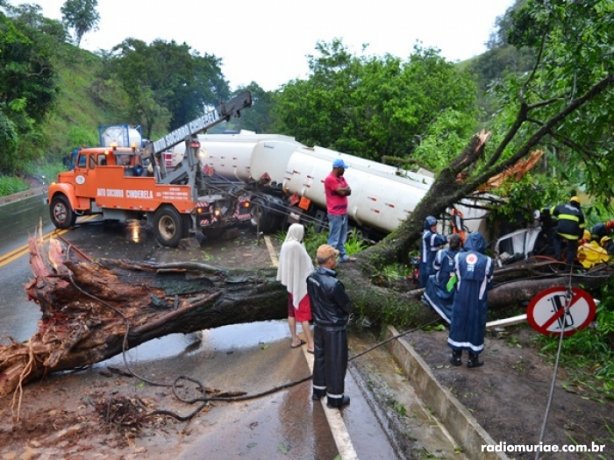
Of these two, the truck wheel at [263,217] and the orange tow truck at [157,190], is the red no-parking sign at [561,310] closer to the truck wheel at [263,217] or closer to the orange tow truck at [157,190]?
the orange tow truck at [157,190]

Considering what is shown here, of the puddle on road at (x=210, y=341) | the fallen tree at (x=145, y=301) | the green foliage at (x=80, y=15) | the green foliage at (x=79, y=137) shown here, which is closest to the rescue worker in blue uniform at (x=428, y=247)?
the fallen tree at (x=145, y=301)

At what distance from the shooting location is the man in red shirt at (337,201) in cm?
859

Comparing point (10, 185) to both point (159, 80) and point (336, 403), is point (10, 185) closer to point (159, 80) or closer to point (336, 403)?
point (336, 403)

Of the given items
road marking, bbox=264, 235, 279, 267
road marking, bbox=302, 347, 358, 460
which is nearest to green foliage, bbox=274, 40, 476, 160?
road marking, bbox=264, 235, 279, 267

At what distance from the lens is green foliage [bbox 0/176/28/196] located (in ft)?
82.6

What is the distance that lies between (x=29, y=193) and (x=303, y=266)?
84.3 feet

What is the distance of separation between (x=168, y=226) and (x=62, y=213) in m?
4.25

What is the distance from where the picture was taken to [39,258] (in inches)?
239

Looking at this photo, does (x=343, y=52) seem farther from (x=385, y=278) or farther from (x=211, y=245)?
(x=385, y=278)

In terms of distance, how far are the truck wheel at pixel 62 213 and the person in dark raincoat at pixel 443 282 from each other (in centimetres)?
1167

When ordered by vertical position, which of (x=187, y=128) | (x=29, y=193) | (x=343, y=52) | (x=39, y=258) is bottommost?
(x=29, y=193)

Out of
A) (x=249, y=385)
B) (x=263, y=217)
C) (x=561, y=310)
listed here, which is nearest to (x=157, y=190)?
(x=263, y=217)

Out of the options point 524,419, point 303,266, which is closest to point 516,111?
point 303,266

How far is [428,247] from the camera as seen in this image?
307 inches
